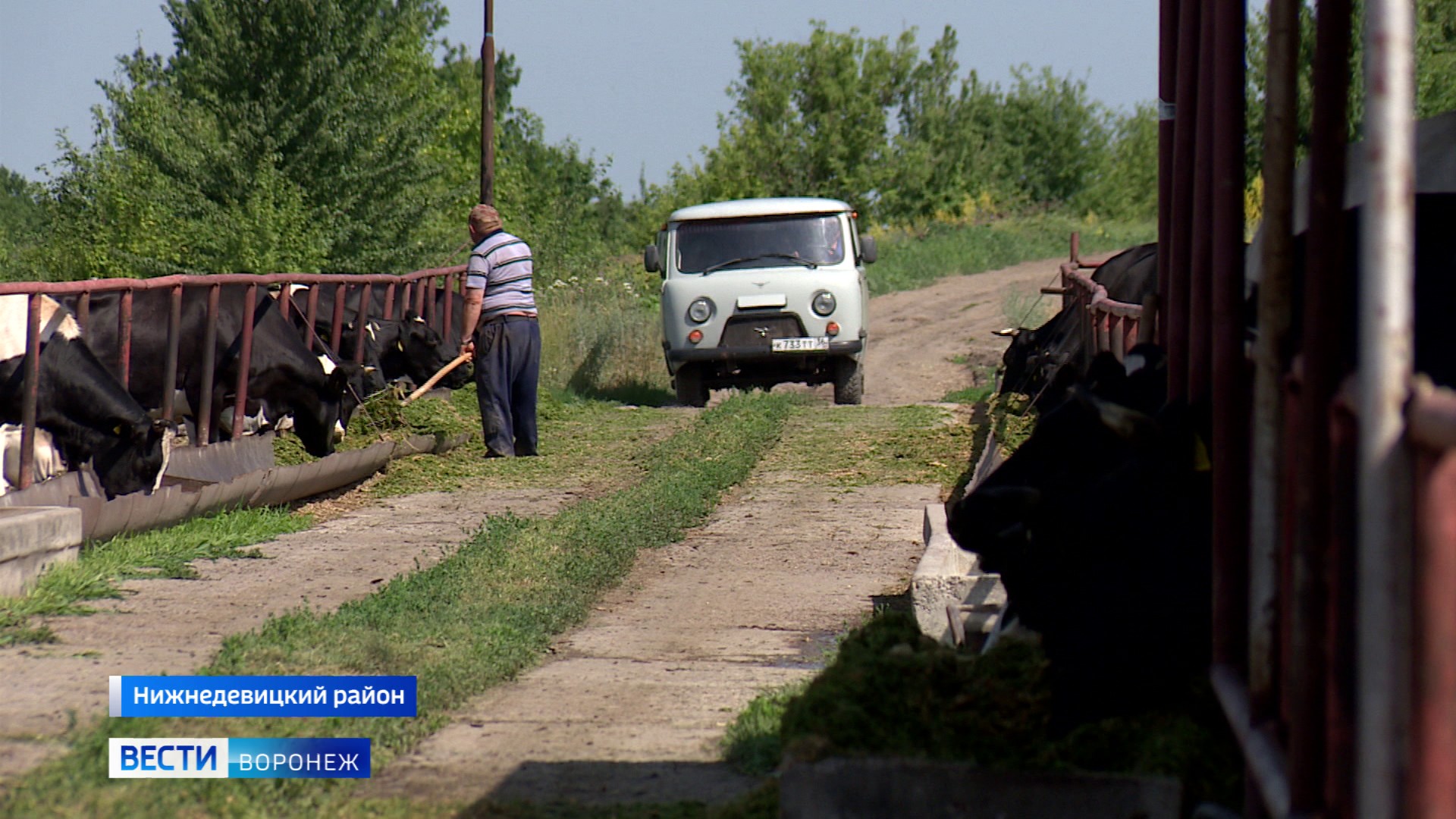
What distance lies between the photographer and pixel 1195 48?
4.04m

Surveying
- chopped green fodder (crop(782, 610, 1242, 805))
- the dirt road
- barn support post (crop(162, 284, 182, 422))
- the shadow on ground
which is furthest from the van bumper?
chopped green fodder (crop(782, 610, 1242, 805))

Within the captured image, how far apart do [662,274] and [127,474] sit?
8594 mm

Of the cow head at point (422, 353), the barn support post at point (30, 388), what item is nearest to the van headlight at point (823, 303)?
the cow head at point (422, 353)

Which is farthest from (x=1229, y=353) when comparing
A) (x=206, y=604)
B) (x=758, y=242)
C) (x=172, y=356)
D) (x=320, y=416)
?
(x=758, y=242)

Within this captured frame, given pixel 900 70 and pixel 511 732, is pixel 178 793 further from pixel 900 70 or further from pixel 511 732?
pixel 900 70

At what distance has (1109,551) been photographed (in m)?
3.27

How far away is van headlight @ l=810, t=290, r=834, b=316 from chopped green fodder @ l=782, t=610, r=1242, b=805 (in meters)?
12.0

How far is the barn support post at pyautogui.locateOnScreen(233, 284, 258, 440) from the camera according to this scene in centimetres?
994

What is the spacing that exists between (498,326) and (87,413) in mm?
3393

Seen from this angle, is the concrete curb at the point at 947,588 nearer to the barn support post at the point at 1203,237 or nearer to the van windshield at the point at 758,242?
the barn support post at the point at 1203,237

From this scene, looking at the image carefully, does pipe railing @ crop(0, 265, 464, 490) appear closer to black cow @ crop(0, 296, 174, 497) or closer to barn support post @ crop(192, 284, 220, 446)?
barn support post @ crop(192, 284, 220, 446)

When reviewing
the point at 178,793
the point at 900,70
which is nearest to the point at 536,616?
the point at 178,793

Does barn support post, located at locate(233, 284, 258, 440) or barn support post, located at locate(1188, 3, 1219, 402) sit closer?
barn support post, located at locate(1188, 3, 1219, 402)
